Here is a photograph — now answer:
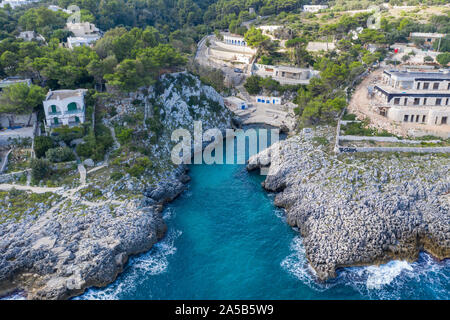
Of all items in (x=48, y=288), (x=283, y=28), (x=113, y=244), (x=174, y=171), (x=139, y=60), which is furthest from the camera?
(x=283, y=28)

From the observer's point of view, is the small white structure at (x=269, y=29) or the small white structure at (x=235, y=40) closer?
the small white structure at (x=235, y=40)

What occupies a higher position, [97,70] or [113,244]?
[97,70]

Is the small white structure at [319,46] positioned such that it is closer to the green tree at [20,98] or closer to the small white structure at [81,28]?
the small white structure at [81,28]

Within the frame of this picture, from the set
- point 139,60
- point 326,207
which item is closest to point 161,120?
point 139,60

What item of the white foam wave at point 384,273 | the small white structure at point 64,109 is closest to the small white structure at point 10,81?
the small white structure at point 64,109

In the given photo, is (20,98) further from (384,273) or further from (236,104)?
(384,273)

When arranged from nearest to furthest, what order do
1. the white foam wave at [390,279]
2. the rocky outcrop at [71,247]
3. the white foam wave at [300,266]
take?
the white foam wave at [390,279]
the rocky outcrop at [71,247]
the white foam wave at [300,266]

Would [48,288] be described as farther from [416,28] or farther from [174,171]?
[416,28]
